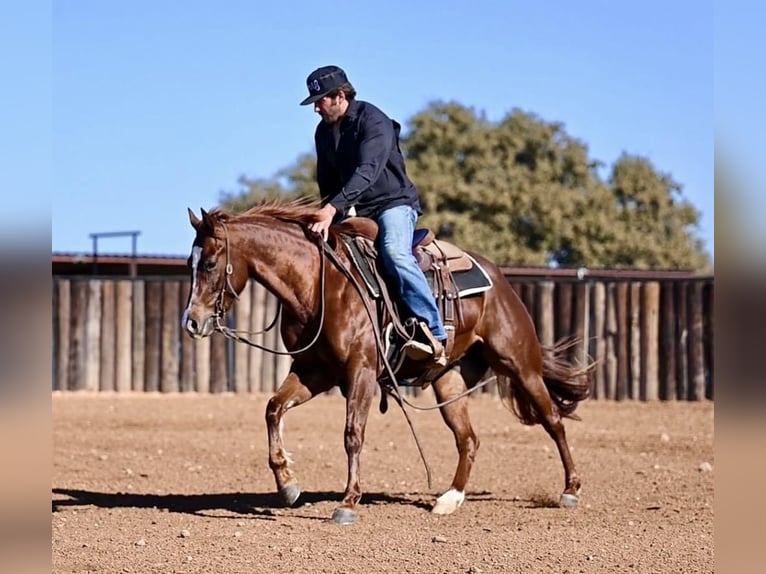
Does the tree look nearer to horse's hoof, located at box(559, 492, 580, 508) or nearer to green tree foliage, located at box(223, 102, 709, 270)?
green tree foliage, located at box(223, 102, 709, 270)

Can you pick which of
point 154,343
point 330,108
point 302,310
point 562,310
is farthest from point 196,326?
point 562,310

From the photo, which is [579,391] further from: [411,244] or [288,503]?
[288,503]

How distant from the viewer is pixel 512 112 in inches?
1592

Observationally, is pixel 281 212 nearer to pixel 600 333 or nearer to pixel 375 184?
pixel 375 184

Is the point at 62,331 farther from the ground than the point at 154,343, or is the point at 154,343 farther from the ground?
the point at 62,331

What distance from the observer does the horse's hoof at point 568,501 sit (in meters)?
8.82

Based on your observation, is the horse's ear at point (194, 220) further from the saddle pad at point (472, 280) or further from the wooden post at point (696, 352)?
the wooden post at point (696, 352)

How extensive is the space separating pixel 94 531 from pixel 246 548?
128 centimetres

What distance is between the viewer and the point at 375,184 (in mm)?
8484

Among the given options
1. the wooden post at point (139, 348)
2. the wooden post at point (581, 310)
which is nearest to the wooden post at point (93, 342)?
the wooden post at point (139, 348)

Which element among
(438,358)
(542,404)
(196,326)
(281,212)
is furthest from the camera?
(542,404)

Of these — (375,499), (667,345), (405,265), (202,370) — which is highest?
(405,265)

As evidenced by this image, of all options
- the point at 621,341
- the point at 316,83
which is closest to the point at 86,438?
the point at 316,83

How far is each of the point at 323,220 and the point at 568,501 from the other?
2985 millimetres
